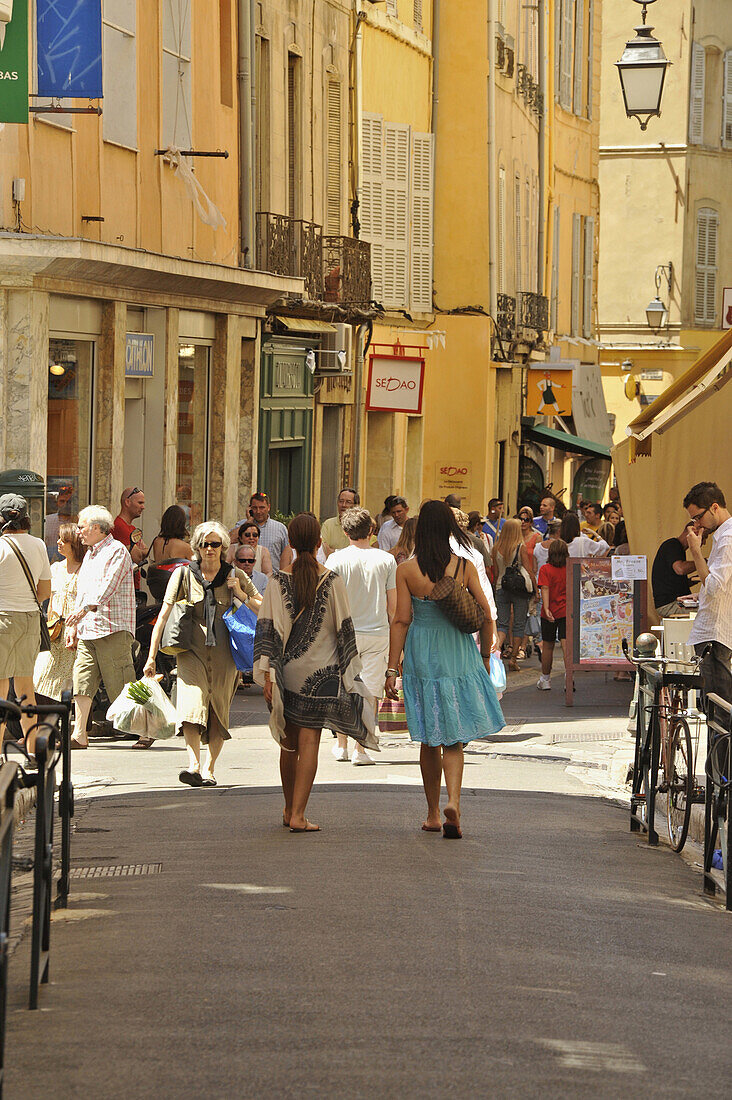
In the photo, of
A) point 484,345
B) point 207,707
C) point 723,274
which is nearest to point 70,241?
point 207,707

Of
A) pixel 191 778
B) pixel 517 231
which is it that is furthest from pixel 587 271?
pixel 191 778

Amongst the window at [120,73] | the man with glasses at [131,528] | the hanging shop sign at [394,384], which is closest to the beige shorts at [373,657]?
the man with glasses at [131,528]

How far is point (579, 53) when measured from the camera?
43.1 m

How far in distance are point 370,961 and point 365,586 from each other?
7131mm

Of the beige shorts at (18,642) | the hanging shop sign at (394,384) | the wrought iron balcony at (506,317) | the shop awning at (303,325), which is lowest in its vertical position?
the beige shorts at (18,642)

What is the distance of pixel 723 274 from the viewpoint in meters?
49.6

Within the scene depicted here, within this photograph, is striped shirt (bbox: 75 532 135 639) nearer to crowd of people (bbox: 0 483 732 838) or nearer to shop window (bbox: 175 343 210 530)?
crowd of people (bbox: 0 483 732 838)

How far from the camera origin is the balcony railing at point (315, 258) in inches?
931

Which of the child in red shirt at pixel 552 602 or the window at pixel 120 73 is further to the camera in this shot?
the child in red shirt at pixel 552 602

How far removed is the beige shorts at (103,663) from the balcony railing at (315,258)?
10.4 meters

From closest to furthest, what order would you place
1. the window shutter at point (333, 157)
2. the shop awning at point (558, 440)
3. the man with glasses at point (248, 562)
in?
the man with glasses at point (248, 562) → the window shutter at point (333, 157) → the shop awning at point (558, 440)

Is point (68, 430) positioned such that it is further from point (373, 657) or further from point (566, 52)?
point (566, 52)

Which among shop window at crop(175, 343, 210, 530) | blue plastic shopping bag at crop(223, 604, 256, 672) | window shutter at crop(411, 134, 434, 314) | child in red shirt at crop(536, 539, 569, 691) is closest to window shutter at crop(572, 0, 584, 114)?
window shutter at crop(411, 134, 434, 314)

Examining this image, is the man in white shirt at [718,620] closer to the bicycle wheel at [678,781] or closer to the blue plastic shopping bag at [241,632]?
the bicycle wheel at [678,781]
